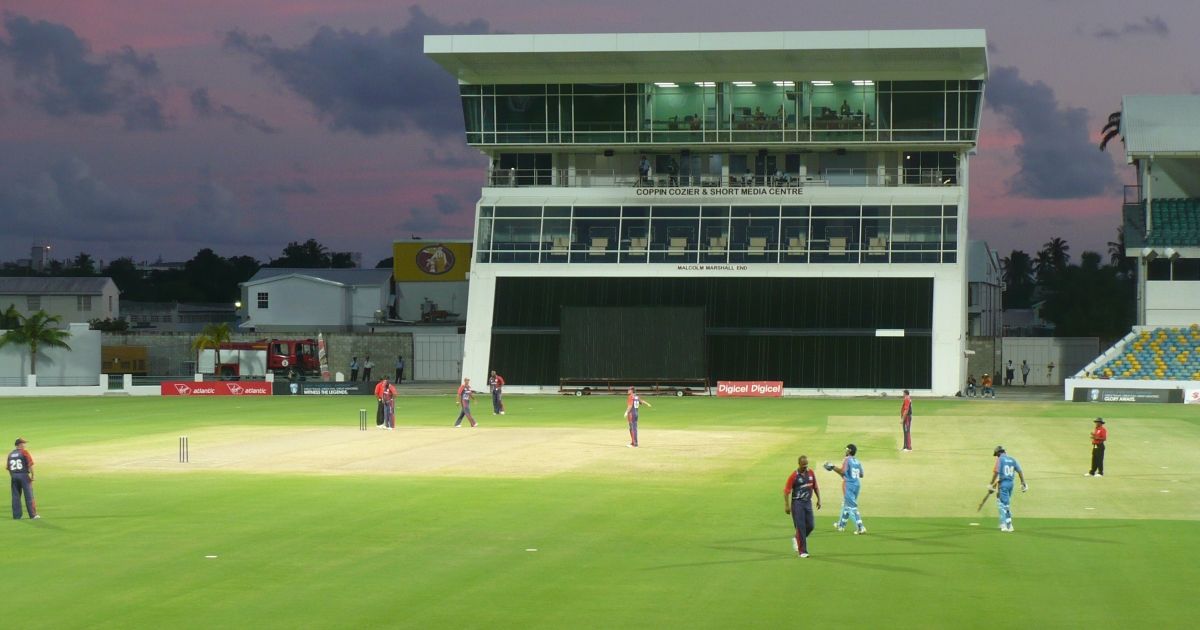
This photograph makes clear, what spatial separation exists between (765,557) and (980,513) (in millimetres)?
7636

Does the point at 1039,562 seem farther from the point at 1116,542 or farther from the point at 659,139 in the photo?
the point at 659,139

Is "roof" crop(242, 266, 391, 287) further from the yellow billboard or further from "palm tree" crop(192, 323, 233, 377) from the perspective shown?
"palm tree" crop(192, 323, 233, 377)

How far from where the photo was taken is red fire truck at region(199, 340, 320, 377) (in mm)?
88750

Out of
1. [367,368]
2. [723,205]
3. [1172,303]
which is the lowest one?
[367,368]

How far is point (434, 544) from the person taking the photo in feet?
82.7

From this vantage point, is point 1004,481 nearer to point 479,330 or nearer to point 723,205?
point 479,330

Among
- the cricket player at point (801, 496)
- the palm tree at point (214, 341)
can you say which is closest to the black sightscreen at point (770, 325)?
the palm tree at point (214, 341)

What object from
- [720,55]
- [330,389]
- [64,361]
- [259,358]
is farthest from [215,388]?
[720,55]

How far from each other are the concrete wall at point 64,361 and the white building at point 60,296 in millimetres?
31774

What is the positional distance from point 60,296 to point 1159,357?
90882 millimetres

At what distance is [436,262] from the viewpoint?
109 m

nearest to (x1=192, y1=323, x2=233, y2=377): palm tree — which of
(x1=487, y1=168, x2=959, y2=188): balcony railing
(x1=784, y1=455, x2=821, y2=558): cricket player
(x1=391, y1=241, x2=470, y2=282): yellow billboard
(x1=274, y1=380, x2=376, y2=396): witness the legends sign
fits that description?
(x1=274, y1=380, x2=376, y2=396): witness the legends sign

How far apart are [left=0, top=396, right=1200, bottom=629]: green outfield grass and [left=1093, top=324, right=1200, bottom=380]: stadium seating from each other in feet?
103

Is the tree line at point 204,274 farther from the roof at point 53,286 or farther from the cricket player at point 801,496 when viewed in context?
the cricket player at point 801,496
